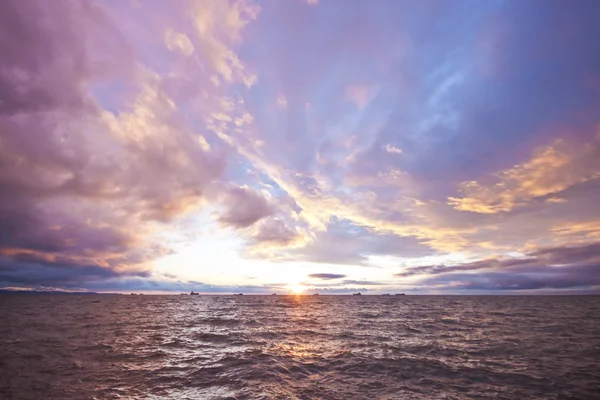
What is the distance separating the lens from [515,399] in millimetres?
16062

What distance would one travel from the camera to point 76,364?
21.8 metres

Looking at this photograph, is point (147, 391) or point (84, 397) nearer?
point (84, 397)

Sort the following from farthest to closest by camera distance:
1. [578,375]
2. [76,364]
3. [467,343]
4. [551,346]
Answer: [467,343]
[551,346]
[76,364]
[578,375]

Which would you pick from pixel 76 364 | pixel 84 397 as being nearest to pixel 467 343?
pixel 84 397

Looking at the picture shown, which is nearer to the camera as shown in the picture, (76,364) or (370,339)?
(76,364)

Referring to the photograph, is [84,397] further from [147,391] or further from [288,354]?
[288,354]

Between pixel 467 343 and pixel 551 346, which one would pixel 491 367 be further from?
pixel 551 346

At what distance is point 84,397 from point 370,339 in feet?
89.8

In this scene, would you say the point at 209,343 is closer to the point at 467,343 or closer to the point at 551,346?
the point at 467,343

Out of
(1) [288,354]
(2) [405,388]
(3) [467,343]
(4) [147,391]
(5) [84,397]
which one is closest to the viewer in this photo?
(5) [84,397]

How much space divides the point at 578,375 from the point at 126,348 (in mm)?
36156

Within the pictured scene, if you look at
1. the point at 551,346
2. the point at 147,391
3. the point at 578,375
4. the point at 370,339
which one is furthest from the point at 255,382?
the point at 551,346

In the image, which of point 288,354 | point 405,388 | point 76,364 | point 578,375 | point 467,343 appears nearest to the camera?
point 405,388

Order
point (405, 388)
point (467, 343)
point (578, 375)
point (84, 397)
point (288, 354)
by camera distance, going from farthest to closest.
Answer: point (467, 343) → point (288, 354) → point (578, 375) → point (405, 388) → point (84, 397)
